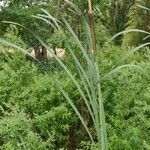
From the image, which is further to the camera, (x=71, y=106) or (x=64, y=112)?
(x=64, y=112)

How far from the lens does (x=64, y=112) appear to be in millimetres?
3475

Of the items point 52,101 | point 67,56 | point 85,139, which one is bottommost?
point 85,139

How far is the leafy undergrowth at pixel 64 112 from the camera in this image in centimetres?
310

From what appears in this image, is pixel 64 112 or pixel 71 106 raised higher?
pixel 64 112

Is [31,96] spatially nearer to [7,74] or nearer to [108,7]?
[7,74]

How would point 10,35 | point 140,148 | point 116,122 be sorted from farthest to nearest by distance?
point 10,35 < point 116,122 < point 140,148

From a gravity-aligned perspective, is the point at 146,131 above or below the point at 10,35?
below

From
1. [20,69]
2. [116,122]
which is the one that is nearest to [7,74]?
[20,69]

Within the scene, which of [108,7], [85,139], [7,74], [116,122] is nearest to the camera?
[116,122]

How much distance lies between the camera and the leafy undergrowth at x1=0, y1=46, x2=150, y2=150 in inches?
122

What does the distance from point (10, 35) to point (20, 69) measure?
499mm

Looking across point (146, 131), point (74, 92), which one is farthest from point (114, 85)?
point (146, 131)

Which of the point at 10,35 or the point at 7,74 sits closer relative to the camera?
the point at 7,74

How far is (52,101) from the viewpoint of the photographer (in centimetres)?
369
